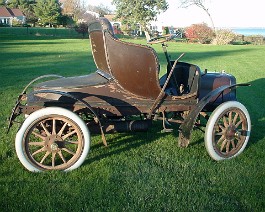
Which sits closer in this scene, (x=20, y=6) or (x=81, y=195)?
(x=81, y=195)

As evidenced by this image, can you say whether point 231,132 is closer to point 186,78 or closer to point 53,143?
point 186,78

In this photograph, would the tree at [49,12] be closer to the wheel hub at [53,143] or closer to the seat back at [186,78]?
the seat back at [186,78]

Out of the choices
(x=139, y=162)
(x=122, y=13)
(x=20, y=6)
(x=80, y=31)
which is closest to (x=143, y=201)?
(x=139, y=162)

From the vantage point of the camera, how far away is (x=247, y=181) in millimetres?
4117

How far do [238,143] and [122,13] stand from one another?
64.8 m

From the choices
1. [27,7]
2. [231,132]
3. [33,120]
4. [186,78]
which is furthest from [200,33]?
[27,7]

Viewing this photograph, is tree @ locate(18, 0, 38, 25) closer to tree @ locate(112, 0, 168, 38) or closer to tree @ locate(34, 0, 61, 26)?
tree @ locate(34, 0, 61, 26)

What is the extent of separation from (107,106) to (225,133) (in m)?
1.73

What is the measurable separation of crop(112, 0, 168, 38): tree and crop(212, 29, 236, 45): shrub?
2200cm

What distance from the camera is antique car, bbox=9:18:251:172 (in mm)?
4105

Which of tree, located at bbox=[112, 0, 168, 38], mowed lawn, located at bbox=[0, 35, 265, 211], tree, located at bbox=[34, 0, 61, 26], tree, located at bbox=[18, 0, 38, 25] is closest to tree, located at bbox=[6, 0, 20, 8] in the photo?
tree, located at bbox=[18, 0, 38, 25]

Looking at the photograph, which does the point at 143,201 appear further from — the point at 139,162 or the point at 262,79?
the point at 262,79

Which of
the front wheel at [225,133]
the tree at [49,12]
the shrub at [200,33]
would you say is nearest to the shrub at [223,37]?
the shrub at [200,33]

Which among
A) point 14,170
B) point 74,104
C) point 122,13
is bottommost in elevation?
point 14,170
